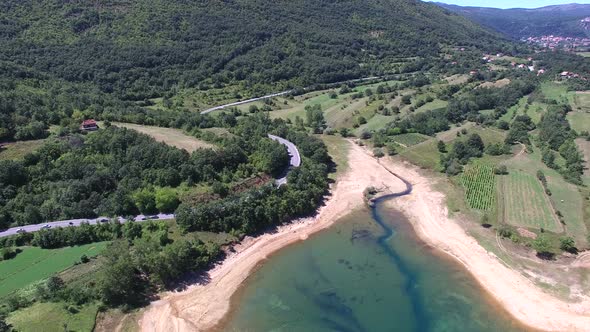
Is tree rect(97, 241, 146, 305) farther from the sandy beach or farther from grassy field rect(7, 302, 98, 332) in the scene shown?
the sandy beach

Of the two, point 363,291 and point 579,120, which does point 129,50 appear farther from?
point 579,120

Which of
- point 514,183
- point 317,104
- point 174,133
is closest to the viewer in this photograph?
point 514,183

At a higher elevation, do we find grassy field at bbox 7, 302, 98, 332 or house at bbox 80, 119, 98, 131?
house at bbox 80, 119, 98, 131

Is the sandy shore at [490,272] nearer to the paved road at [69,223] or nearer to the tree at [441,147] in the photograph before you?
the tree at [441,147]

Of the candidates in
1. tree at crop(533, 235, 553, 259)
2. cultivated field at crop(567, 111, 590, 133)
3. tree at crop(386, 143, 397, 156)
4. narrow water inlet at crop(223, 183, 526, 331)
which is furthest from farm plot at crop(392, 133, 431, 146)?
tree at crop(533, 235, 553, 259)

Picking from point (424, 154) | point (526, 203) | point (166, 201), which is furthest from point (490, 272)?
point (166, 201)

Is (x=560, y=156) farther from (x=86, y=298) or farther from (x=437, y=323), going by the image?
(x=86, y=298)

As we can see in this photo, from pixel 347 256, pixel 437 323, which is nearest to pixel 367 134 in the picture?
pixel 347 256
